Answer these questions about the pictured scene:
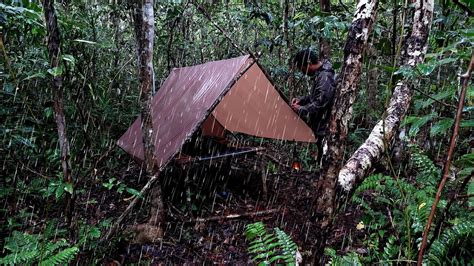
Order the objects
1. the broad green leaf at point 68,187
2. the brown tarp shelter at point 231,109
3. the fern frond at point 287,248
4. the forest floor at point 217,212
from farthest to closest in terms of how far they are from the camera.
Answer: the brown tarp shelter at point 231,109 < the forest floor at point 217,212 < the broad green leaf at point 68,187 < the fern frond at point 287,248

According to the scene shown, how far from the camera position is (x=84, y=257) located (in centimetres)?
276

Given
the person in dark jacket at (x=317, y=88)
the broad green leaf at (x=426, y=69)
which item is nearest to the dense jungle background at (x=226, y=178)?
the broad green leaf at (x=426, y=69)

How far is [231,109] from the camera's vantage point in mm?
3930

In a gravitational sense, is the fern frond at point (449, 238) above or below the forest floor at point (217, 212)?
above

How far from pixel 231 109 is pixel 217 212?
1179 mm

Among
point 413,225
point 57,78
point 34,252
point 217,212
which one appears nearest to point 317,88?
point 217,212

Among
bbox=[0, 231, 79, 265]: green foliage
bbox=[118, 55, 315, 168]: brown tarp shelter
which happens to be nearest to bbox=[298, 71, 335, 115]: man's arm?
bbox=[118, 55, 315, 168]: brown tarp shelter

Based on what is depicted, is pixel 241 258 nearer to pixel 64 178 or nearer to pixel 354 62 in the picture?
pixel 64 178

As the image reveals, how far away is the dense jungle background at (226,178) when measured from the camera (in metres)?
2.13

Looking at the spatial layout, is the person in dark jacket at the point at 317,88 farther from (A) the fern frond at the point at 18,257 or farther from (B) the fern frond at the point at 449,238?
(A) the fern frond at the point at 18,257

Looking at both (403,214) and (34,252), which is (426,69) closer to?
(403,214)

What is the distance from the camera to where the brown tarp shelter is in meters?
3.60

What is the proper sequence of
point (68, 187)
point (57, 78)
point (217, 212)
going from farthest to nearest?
point (217, 212), point (57, 78), point (68, 187)

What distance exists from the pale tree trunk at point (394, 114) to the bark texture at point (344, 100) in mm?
139
